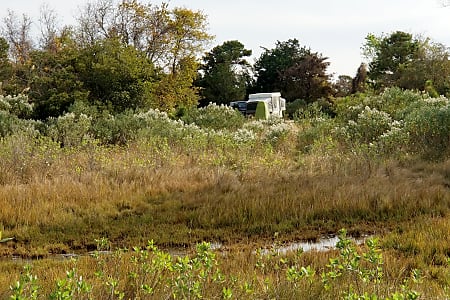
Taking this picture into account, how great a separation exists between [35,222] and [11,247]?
636 mm

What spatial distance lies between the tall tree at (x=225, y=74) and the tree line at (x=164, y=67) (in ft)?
0.31

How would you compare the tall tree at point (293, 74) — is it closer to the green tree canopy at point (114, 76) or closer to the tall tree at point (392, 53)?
the tall tree at point (392, 53)

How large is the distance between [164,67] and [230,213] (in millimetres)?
23736

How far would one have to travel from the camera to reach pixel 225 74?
44750mm

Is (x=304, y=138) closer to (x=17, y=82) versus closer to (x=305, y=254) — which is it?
(x=305, y=254)

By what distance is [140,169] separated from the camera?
356 inches

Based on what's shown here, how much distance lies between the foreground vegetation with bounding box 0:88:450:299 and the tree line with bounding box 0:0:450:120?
241 inches

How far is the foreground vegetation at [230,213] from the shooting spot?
3.75m

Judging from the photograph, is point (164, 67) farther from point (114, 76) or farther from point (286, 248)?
point (286, 248)

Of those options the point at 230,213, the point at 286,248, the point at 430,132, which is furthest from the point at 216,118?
the point at 286,248

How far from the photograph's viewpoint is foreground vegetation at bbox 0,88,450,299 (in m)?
3.75

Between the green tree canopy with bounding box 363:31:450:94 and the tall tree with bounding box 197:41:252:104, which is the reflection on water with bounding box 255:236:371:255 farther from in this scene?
the tall tree with bounding box 197:41:252:104

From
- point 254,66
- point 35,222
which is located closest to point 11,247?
point 35,222

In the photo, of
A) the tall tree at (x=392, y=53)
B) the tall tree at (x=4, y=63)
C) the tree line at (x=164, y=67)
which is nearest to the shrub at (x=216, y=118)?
the tree line at (x=164, y=67)
